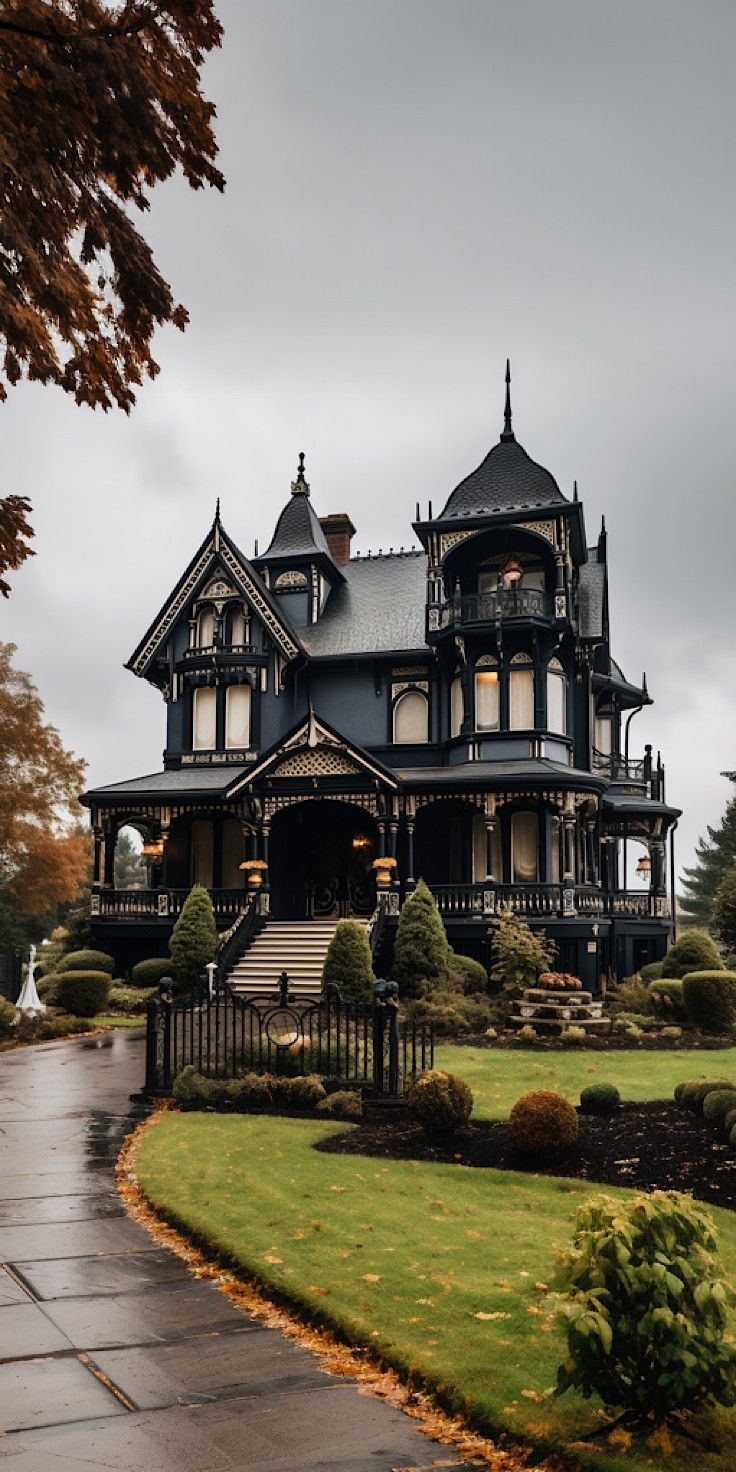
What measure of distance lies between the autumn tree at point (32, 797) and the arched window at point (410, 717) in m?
18.8

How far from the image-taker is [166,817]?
32.8m

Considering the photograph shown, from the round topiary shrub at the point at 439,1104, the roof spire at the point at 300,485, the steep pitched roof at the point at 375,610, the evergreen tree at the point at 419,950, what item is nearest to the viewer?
the round topiary shrub at the point at 439,1104

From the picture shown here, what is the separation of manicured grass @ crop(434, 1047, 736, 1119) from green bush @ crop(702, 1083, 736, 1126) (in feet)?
6.32

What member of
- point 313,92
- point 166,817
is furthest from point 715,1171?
point 166,817

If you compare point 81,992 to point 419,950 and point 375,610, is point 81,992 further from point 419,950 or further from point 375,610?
point 375,610

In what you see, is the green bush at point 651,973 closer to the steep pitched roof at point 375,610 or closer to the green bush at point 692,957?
the green bush at point 692,957

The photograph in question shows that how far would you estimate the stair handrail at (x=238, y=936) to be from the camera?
26.6 m

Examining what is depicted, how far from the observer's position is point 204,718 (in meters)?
35.4

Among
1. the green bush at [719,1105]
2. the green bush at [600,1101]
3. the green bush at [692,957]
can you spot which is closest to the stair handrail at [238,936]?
the green bush at [692,957]

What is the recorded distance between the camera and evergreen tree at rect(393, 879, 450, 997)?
83.5 ft

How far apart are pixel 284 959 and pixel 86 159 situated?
22.5 metres

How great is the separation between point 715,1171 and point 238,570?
27372 mm

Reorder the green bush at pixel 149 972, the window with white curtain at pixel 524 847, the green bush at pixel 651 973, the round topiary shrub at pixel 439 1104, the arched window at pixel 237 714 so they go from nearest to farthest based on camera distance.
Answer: the round topiary shrub at pixel 439 1104
the green bush at pixel 651 973
the green bush at pixel 149 972
the window with white curtain at pixel 524 847
the arched window at pixel 237 714

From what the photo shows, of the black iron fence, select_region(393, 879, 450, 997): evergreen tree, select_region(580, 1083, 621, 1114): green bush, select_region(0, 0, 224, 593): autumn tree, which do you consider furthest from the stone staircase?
select_region(0, 0, 224, 593): autumn tree
